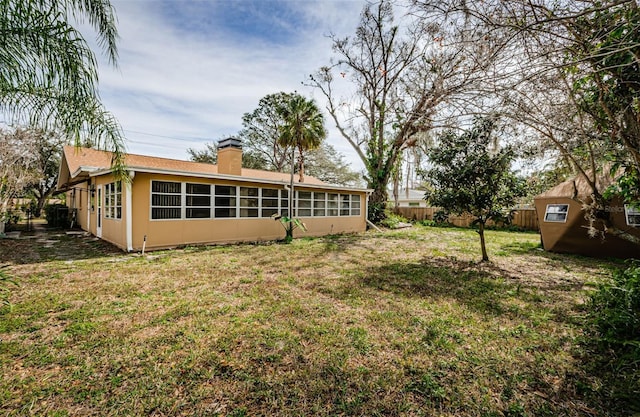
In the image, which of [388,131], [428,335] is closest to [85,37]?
[428,335]

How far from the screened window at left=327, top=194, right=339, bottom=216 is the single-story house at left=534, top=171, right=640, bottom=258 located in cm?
779

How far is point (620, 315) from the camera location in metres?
3.00

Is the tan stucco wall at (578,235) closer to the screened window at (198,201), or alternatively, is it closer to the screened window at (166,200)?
the screened window at (198,201)

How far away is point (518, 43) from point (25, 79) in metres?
5.52

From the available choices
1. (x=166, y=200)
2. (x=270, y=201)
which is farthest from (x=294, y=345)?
(x=270, y=201)

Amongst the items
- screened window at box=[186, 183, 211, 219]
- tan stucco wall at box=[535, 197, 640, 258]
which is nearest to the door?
screened window at box=[186, 183, 211, 219]

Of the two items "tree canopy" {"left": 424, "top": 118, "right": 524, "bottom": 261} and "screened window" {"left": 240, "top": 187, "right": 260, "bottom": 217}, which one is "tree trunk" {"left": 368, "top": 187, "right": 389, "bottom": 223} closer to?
"screened window" {"left": 240, "top": 187, "right": 260, "bottom": 217}

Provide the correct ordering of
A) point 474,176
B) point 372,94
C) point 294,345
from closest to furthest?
1. point 294,345
2. point 474,176
3. point 372,94

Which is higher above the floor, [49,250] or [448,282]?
[49,250]

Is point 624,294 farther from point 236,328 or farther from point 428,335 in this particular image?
point 236,328

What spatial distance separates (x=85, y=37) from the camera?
3.63 metres

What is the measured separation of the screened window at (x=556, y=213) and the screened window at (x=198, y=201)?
10.9 metres

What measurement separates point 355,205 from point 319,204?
278cm

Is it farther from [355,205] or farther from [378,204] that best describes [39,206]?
[378,204]
